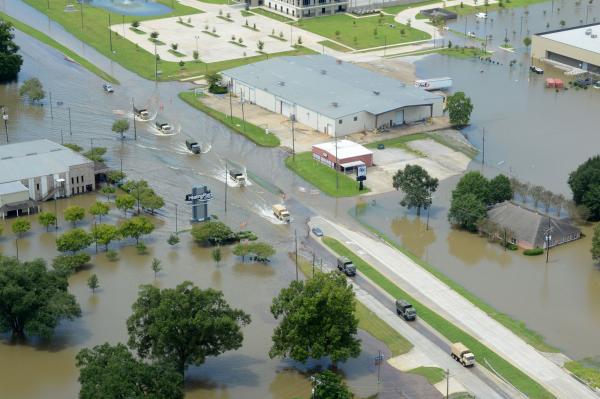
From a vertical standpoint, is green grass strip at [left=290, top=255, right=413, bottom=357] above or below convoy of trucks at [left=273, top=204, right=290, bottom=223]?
below

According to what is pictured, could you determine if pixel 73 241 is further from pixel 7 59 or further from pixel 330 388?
pixel 7 59

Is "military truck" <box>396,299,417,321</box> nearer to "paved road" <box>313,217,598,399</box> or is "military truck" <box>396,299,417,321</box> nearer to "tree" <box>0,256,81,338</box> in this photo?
"paved road" <box>313,217,598,399</box>

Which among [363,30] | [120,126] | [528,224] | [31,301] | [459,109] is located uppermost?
[363,30]

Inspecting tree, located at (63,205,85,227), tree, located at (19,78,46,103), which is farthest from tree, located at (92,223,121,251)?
tree, located at (19,78,46,103)

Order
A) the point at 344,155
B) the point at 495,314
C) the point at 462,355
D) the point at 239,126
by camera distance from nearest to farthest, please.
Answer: the point at 462,355 → the point at 495,314 → the point at 344,155 → the point at 239,126

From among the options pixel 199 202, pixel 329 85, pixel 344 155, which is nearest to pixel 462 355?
pixel 199 202

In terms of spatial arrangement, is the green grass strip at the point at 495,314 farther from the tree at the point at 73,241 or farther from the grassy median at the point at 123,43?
the grassy median at the point at 123,43
